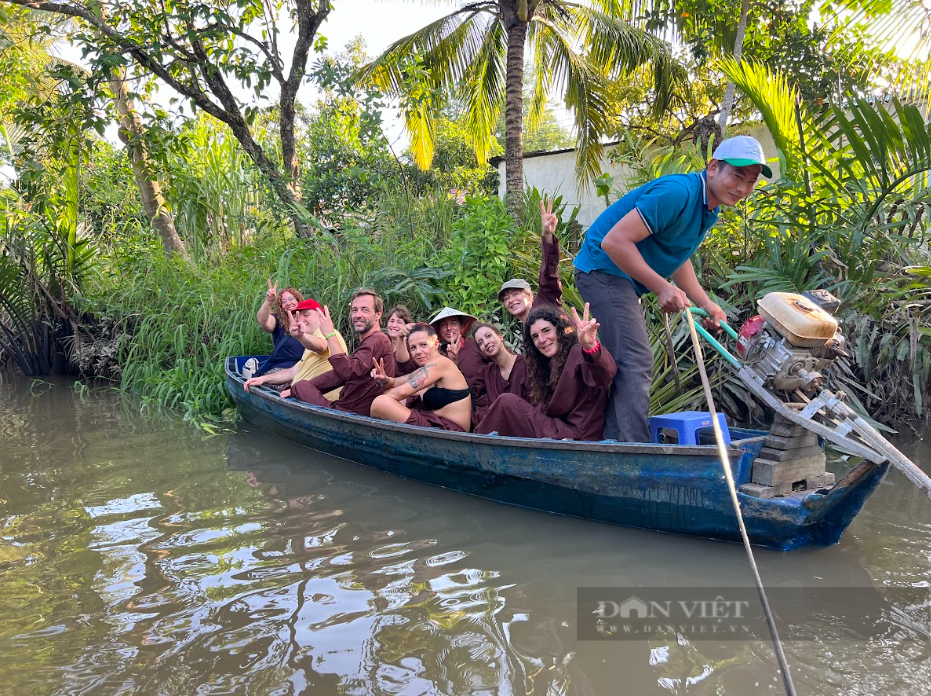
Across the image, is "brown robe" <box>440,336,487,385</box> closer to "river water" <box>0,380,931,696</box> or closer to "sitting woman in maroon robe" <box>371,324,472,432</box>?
"sitting woman in maroon robe" <box>371,324,472,432</box>

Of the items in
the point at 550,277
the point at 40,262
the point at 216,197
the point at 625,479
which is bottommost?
the point at 625,479

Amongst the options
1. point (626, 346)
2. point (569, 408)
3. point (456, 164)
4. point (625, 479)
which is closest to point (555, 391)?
point (569, 408)

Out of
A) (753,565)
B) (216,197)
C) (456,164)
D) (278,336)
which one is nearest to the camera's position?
(753,565)

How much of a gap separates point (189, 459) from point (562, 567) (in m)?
3.75

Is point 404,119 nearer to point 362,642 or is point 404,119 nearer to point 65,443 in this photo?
point 65,443

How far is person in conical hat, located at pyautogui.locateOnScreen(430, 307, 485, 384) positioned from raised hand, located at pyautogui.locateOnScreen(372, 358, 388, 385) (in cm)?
53

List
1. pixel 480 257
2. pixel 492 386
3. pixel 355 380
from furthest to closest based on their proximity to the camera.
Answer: pixel 480 257 → pixel 355 380 → pixel 492 386

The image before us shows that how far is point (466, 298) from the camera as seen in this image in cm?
760

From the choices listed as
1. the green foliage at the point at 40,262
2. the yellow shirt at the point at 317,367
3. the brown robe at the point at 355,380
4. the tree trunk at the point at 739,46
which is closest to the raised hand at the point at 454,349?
the brown robe at the point at 355,380

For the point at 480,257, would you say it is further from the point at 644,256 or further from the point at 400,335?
the point at 644,256

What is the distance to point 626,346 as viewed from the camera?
163 inches

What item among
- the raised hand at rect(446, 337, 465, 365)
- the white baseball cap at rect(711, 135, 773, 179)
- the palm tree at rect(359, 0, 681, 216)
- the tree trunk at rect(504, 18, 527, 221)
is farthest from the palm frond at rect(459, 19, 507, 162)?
the white baseball cap at rect(711, 135, 773, 179)

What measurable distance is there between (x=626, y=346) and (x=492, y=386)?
4.68 feet

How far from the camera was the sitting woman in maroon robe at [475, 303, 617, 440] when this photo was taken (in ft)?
14.3
